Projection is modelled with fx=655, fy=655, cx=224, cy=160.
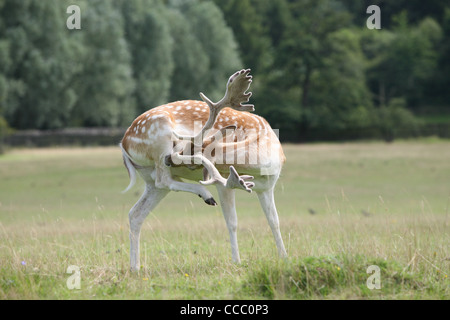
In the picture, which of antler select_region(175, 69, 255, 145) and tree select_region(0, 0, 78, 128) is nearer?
antler select_region(175, 69, 255, 145)

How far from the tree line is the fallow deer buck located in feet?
132

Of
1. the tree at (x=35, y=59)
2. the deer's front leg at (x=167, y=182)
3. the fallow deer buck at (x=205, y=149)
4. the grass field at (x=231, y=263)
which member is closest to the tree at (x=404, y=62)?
the tree at (x=35, y=59)

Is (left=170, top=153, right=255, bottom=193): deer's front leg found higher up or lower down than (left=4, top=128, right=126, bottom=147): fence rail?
higher up

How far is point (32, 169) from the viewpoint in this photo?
30.5 meters

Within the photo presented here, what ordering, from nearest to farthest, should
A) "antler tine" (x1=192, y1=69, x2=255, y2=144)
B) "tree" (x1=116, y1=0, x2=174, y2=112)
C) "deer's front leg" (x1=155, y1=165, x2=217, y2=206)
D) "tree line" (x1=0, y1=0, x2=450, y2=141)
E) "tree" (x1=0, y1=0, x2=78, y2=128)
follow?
"deer's front leg" (x1=155, y1=165, x2=217, y2=206) < "antler tine" (x1=192, y1=69, x2=255, y2=144) < "tree" (x1=0, y1=0, x2=78, y2=128) < "tree line" (x1=0, y1=0, x2=450, y2=141) < "tree" (x1=116, y1=0, x2=174, y2=112)

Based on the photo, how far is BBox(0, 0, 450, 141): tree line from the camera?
52.2m

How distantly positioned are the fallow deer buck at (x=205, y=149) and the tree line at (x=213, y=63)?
132 feet

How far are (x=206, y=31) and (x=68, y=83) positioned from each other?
18732mm

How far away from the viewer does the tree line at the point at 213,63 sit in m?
52.2

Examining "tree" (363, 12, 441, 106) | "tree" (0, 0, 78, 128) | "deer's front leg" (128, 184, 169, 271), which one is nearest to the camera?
"deer's front leg" (128, 184, 169, 271)

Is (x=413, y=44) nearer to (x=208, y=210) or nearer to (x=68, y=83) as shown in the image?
(x=68, y=83)
